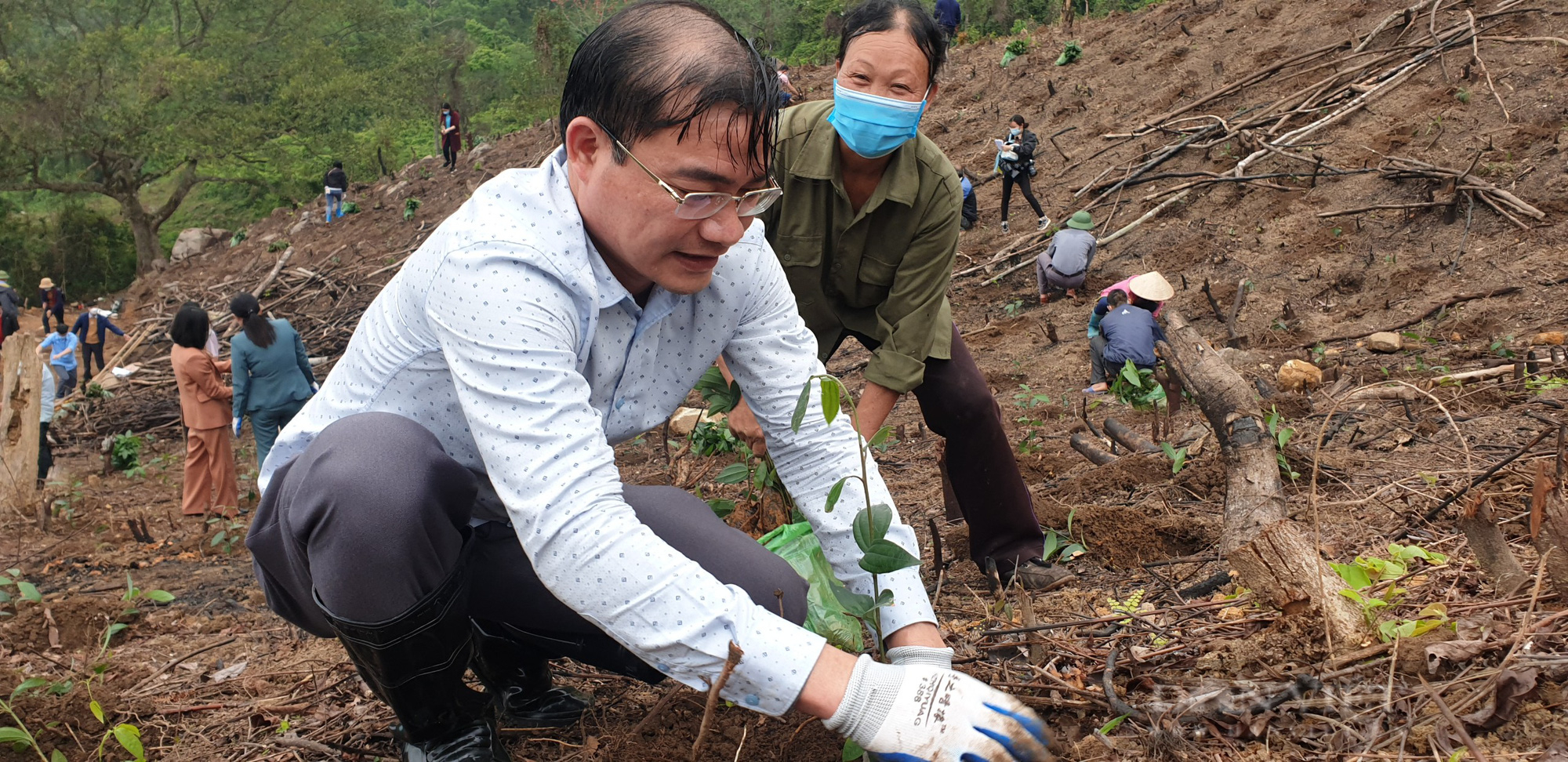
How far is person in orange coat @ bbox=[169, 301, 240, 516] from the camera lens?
6598mm

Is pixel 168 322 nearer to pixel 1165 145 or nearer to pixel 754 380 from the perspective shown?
pixel 1165 145

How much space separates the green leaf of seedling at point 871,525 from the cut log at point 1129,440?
2511mm

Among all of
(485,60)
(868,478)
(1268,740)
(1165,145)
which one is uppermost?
(868,478)

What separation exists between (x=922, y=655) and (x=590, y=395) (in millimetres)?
665

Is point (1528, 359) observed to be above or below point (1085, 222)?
above

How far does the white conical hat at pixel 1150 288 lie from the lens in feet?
20.5

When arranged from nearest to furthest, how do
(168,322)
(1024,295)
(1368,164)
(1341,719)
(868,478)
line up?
(1341,719), (868,478), (1368,164), (1024,295), (168,322)

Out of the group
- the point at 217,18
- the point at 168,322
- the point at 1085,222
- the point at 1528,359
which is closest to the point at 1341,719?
the point at 1528,359

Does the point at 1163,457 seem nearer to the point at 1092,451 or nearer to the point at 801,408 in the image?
the point at 1092,451

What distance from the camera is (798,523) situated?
209 cm

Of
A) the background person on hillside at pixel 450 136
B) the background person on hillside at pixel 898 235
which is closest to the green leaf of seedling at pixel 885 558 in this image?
the background person on hillside at pixel 898 235

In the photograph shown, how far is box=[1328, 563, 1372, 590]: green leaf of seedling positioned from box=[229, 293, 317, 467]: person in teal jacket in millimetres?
6518

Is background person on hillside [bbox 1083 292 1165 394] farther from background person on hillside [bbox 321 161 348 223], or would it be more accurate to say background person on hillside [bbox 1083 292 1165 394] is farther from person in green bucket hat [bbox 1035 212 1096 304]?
background person on hillside [bbox 321 161 348 223]

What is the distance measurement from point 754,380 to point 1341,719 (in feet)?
3.51
